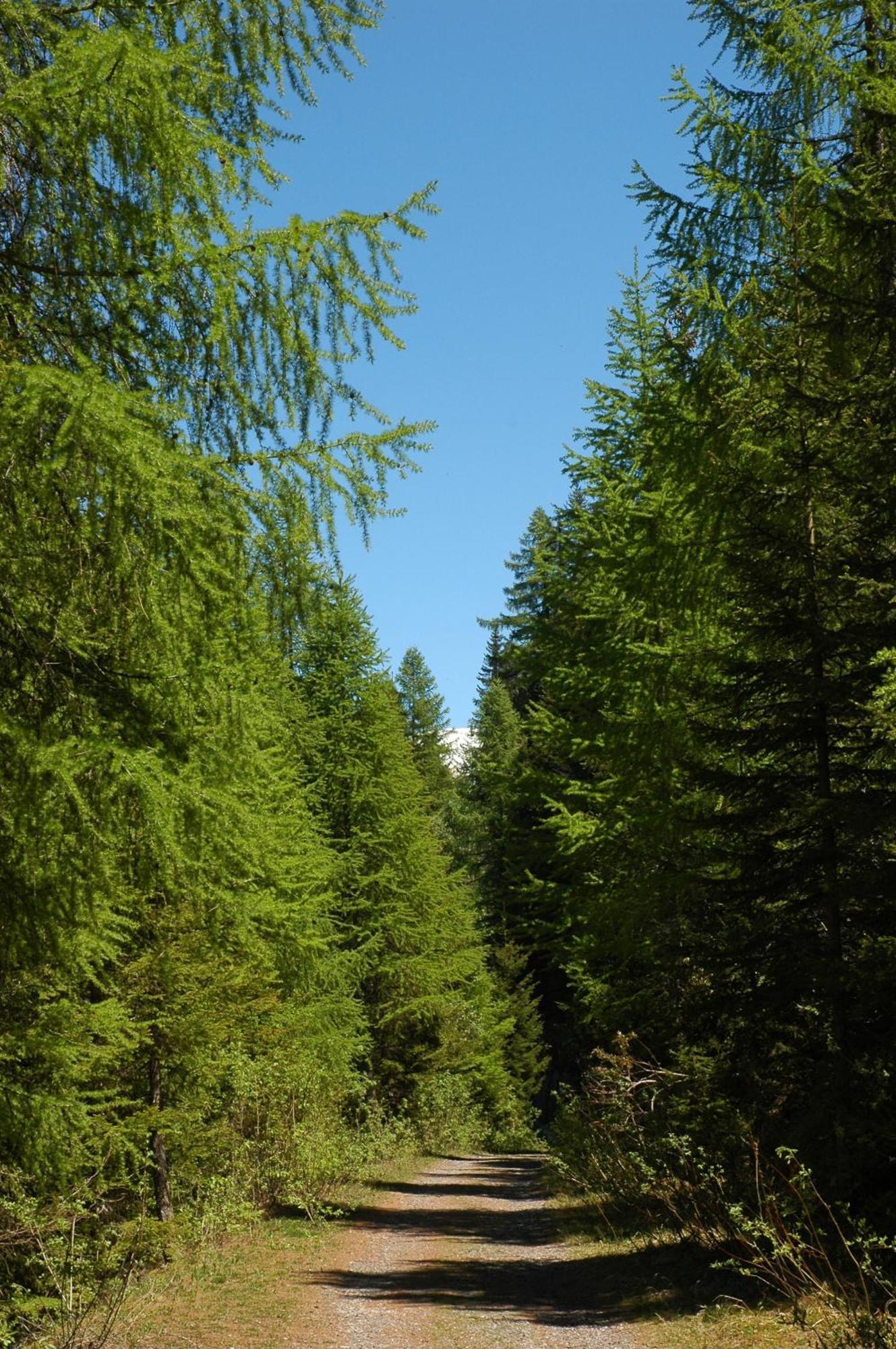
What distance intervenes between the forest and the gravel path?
122 cm

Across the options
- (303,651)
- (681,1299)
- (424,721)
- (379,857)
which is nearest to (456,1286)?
(681,1299)

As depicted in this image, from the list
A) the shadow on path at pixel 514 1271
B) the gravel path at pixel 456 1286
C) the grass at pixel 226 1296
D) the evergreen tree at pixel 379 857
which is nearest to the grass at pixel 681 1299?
the shadow on path at pixel 514 1271

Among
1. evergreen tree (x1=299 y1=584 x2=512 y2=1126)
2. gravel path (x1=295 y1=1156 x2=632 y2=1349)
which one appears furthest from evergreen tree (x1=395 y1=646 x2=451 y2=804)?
gravel path (x1=295 y1=1156 x2=632 y2=1349)

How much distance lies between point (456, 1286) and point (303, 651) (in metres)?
6.67

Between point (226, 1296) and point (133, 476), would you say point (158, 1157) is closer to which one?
point (226, 1296)

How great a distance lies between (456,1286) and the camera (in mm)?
11289

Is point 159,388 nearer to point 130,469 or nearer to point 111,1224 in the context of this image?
point 130,469

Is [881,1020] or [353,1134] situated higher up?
[881,1020]

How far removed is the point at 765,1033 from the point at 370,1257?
719 centimetres

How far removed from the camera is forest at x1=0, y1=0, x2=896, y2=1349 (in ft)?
16.1

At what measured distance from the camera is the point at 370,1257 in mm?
13500

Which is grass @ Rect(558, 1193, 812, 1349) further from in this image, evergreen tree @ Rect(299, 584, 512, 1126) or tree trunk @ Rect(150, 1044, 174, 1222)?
evergreen tree @ Rect(299, 584, 512, 1126)

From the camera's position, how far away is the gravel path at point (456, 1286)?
8.84 meters

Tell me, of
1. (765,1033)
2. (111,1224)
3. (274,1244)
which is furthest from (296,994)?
(765,1033)
